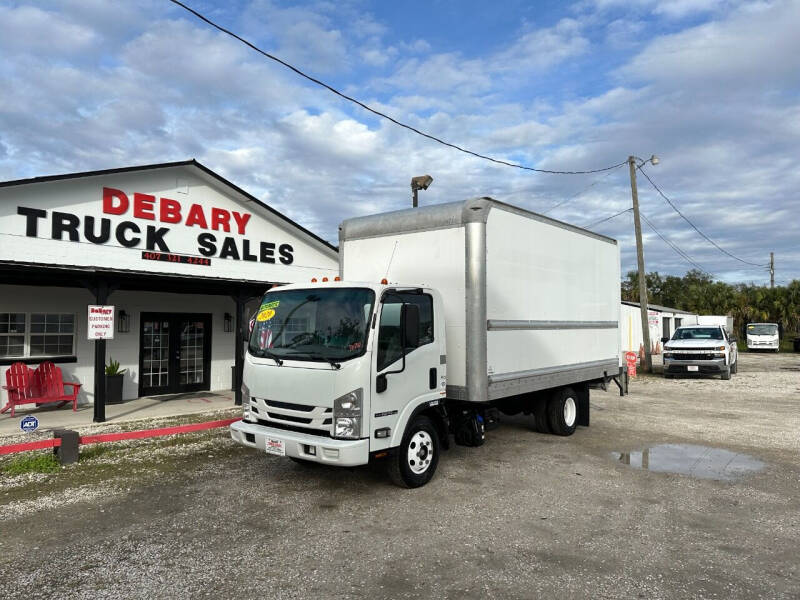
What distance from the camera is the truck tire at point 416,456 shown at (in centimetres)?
587

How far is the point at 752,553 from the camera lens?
4480 millimetres

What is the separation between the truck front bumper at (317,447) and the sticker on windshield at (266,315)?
1220mm

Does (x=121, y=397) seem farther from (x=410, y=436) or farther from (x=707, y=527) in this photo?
(x=707, y=527)

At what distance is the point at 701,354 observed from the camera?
18328mm

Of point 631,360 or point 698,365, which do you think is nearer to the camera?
point 631,360

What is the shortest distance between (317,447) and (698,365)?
16.9 metres

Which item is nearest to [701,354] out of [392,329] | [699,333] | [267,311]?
[699,333]

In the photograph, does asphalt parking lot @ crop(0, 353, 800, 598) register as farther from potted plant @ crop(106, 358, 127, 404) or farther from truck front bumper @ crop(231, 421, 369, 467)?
potted plant @ crop(106, 358, 127, 404)

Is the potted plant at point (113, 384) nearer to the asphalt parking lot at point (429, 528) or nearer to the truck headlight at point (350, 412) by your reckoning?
the asphalt parking lot at point (429, 528)

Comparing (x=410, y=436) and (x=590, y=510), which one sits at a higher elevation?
(x=410, y=436)

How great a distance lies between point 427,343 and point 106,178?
33.8ft

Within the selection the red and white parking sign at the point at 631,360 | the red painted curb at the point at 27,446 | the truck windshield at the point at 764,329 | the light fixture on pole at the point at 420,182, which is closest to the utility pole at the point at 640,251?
the red and white parking sign at the point at 631,360

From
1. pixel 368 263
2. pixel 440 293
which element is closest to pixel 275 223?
pixel 368 263

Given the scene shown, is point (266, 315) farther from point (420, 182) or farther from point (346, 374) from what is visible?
point (420, 182)
